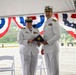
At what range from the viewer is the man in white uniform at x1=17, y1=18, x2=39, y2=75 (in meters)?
3.12

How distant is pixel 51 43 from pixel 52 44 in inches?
1.5

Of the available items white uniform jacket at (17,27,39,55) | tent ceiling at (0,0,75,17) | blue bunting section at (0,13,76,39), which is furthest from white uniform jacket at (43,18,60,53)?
blue bunting section at (0,13,76,39)

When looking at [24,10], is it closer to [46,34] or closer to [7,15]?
[7,15]

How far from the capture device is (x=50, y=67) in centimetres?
298

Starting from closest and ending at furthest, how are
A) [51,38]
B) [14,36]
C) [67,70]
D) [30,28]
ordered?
1. [51,38]
2. [30,28]
3. [14,36]
4. [67,70]

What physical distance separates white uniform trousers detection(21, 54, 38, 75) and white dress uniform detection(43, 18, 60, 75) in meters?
0.30

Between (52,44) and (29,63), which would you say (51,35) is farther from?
(29,63)

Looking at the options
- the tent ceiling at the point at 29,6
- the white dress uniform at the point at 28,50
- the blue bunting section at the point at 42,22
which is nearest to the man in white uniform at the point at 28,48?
the white dress uniform at the point at 28,50

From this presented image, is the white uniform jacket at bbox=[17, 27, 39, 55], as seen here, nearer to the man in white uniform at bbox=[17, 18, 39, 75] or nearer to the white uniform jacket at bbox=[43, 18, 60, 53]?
the man in white uniform at bbox=[17, 18, 39, 75]

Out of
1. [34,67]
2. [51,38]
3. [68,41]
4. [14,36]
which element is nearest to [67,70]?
[68,41]

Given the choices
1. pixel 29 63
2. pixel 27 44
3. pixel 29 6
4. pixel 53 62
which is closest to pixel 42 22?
pixel 29 6

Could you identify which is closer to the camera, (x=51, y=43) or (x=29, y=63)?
(x=51, y=43)

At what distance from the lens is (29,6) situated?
377 cm

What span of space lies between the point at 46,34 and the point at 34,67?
2.19ft
